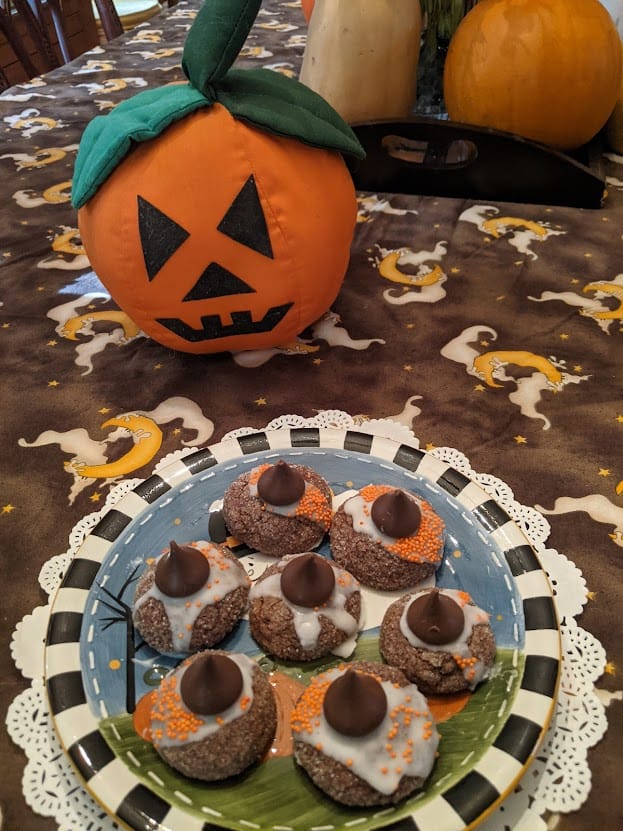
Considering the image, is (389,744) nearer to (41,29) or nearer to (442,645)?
(442,645)

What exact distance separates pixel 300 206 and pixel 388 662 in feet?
1.99

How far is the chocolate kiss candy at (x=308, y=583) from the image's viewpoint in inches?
25.6

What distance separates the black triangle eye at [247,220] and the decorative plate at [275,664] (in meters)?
0.27

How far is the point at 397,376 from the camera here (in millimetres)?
1051

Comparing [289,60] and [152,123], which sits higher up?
[152,123]

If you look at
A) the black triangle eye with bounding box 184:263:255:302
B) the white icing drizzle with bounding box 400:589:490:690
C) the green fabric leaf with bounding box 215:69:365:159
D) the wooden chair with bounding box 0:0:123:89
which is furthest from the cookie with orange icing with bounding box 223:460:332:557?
the wooden chair with bounding box 0:0:123:89

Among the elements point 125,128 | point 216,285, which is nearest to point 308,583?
point 216,285

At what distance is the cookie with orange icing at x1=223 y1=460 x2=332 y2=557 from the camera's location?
733mm

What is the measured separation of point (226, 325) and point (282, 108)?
0.31 m

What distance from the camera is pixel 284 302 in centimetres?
98

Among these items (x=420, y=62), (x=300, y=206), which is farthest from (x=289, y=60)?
(x=300, y=206)

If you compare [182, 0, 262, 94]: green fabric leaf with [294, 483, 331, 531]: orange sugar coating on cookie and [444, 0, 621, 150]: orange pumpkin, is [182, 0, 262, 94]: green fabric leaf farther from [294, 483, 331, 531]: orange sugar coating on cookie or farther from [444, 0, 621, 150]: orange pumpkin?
[444, 0, 621, 150]: orange pumpkin

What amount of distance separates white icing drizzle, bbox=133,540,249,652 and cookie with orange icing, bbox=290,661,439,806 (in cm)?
14

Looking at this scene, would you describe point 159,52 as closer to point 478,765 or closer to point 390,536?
point 390,536
